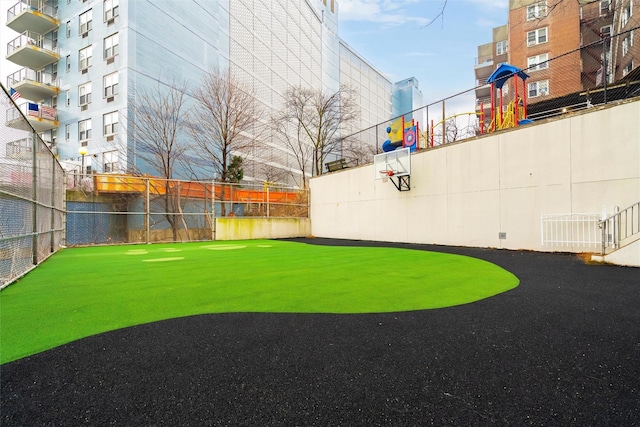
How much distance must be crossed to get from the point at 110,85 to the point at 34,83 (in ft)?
23.3

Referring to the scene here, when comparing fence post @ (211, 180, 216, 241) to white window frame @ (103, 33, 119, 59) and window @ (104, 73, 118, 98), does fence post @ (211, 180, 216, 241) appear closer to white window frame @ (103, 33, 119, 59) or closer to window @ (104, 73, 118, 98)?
window @ (104, 73, 118, 98)

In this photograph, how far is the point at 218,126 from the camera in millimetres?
18141

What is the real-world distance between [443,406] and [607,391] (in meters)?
0.99

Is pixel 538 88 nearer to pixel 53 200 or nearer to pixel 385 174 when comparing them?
pixel 385 174

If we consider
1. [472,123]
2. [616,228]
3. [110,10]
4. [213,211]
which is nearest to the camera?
[616,228]

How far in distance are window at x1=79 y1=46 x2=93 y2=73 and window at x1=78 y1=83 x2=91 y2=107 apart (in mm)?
1157

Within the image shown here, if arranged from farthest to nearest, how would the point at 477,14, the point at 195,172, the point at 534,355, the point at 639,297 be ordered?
the point at 195,172, the point at 477,14, the point at 639,297, the point at 534,355

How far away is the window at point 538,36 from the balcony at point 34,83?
40381mm

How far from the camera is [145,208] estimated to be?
13.0 metres

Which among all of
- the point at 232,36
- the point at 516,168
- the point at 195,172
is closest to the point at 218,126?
the point at 195,172

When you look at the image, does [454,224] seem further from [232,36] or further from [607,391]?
[232,36]

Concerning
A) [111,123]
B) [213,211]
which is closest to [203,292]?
[213,211]

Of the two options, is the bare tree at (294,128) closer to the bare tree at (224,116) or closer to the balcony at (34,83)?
the bare tree at (224,116)

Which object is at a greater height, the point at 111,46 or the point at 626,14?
the point at 626,14
